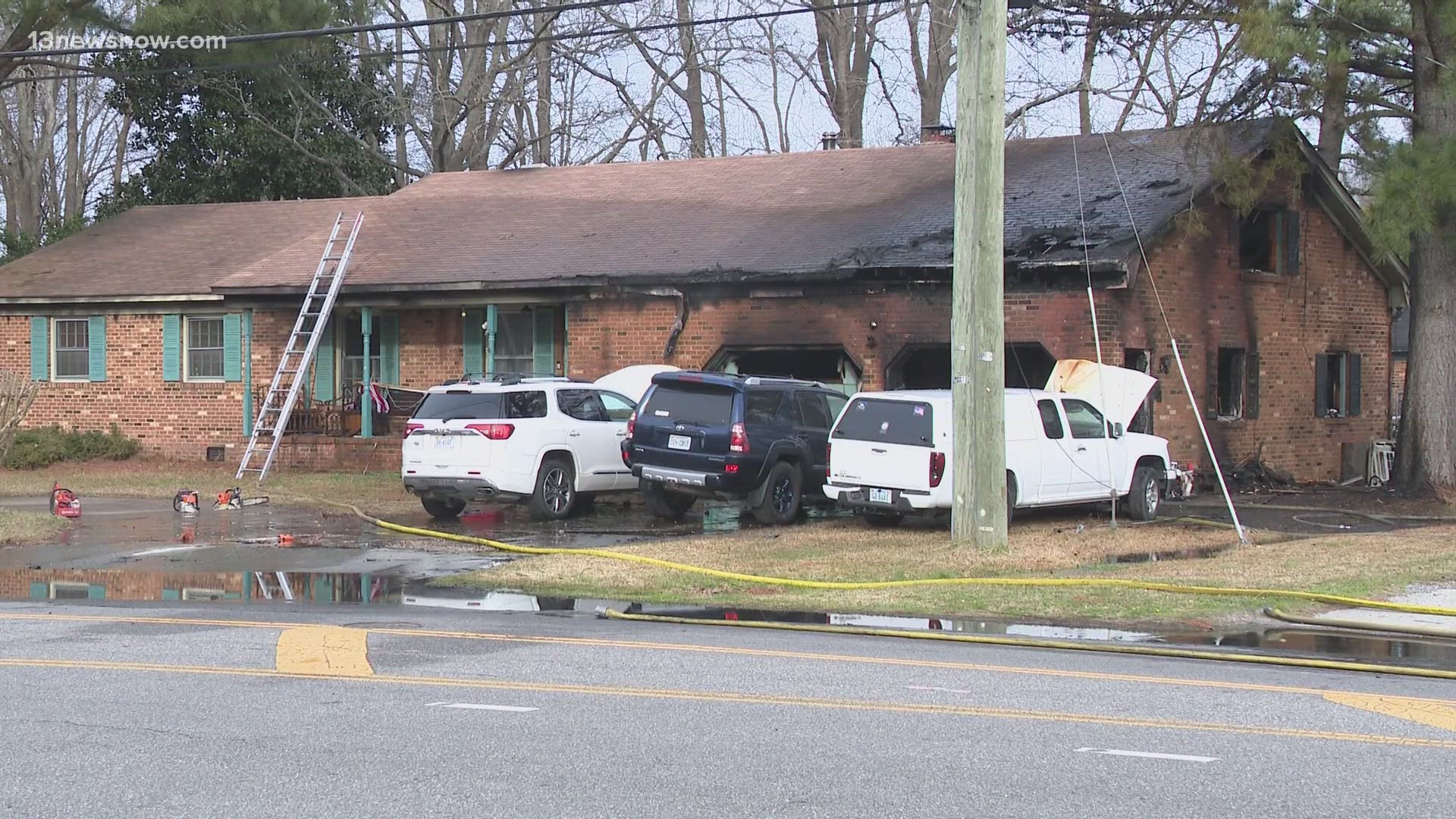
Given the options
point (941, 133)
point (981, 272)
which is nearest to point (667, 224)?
point (941, 133)

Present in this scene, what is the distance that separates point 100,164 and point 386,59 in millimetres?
21676

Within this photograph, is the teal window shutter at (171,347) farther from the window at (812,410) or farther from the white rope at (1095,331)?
the white rope at (1095,331)

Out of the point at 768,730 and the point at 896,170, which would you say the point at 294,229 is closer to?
the point at 896,170

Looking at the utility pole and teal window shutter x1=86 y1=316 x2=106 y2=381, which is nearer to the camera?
A: the utility pole

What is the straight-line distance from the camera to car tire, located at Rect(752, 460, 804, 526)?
63.0ft

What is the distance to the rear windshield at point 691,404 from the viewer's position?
19047mm

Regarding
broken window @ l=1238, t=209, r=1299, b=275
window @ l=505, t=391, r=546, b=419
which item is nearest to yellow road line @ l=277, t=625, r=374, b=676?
window @ l=505, t=391, r=546, b=419

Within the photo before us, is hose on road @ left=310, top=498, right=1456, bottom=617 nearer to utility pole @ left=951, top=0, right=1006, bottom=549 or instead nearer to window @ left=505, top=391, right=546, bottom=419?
utility pole @ left=951, top=0, right=1006, bottom=549

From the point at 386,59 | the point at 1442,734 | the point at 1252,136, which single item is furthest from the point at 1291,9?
the point at 386,59

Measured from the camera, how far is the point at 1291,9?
1980cm

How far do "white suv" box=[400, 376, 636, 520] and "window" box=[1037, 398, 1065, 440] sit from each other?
227 inches

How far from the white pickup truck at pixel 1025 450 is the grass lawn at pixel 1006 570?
1.79 feet

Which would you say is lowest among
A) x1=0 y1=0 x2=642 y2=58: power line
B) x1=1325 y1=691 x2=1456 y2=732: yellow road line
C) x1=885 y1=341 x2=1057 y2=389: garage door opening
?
x1=1325 y1=691 x2=1456 y2=732: yellow road line

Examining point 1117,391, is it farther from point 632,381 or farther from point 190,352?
point 190,352
